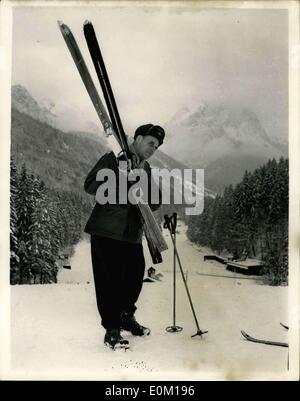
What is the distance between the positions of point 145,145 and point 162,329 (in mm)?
1957

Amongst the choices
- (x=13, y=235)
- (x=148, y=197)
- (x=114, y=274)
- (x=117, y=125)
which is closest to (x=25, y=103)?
(x=117, y=125)

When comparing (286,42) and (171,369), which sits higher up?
(286,42)

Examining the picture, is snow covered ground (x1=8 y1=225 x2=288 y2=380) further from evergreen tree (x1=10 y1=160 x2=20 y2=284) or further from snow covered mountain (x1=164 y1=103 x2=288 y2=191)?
snow covered mountain (x1=164 y1=103 x2=288 y2=191)

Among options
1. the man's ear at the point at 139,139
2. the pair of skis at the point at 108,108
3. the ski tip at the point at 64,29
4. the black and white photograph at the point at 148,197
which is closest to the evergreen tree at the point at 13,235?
the black and white photograph at the point at 148,197

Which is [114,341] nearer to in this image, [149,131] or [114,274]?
[114,274]

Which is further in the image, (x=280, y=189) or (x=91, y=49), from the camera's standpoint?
(x=280, y=189)

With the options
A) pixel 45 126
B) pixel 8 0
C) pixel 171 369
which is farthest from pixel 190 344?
pixel 8 0

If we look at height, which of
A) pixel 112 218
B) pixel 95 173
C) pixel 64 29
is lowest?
pixel 112 218

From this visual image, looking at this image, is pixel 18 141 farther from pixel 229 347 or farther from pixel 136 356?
pixel 229 347

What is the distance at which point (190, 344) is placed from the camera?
4.92 meters

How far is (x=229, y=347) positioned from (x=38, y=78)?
348 cm

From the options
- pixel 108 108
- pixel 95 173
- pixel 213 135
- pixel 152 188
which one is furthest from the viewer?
pixel 213 135

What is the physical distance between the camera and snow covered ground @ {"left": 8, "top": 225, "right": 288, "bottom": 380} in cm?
486

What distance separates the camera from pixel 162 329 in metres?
4.99
